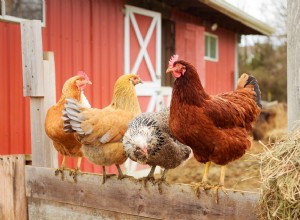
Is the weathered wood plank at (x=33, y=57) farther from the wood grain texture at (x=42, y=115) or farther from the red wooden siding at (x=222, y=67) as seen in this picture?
the red wooden siding at (x=222, y=67)

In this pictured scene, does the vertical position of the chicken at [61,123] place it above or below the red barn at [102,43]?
below

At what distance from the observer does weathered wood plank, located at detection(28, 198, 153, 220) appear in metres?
3.23

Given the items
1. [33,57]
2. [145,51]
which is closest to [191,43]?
[145,51]

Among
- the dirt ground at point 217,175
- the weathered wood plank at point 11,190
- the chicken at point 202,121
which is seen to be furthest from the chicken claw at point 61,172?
the dirt ground at point 217,175

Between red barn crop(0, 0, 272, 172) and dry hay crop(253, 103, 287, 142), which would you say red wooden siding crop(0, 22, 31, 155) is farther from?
dry hay crop(253, 103, 287, 142)

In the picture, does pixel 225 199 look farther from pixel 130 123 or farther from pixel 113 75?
pixel 113 75

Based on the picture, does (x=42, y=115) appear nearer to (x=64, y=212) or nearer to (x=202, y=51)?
(x=64, y=212)

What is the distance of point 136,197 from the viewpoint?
3.09 metres

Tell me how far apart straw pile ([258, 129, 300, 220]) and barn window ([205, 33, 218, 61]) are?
415 inches

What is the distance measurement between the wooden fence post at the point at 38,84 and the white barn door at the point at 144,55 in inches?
171

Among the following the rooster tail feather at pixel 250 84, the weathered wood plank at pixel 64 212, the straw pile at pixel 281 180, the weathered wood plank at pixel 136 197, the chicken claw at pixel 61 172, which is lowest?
the weathered wood plank at pixel 64 212

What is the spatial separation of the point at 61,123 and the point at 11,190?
62cm

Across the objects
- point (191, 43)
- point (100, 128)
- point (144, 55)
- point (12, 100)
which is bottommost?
point (100, 128)

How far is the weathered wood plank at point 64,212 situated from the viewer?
3.23 metres
